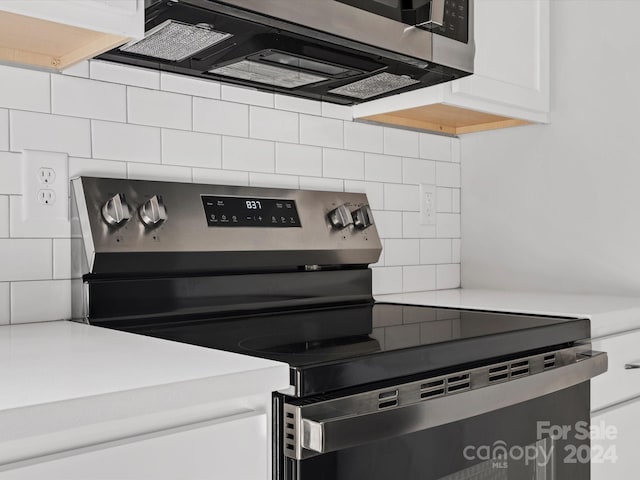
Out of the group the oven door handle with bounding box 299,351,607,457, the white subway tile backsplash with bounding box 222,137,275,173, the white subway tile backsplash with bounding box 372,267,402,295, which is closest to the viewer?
the oven door handle with bounding box 299,351,607,457

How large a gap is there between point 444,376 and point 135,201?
2.36 feet

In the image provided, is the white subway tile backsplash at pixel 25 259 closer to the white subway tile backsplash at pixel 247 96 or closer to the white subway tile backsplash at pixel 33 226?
the white subway tile backsplash at pixel 33 226

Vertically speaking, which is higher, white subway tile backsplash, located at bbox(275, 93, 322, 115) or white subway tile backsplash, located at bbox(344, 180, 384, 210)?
Answer: white subway tile backsplash, located at bbox(275, 93, 322, 115)

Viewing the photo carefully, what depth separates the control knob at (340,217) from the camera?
173cm

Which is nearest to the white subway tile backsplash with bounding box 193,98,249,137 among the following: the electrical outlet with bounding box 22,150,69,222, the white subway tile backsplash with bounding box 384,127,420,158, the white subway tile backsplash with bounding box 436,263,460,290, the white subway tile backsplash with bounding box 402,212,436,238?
the electrical outlet with bounding box 22,150,69,222

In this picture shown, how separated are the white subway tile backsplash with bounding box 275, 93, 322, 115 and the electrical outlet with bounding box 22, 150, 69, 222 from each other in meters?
0.59

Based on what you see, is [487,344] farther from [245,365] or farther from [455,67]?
[455,67]

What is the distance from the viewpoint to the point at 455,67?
160 centimetres

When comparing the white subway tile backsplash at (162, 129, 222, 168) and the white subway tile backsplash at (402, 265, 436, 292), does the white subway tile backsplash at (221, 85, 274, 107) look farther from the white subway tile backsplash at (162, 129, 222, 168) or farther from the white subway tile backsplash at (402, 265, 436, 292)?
the white subway tile backsplash at (402, 265, 436, 292)

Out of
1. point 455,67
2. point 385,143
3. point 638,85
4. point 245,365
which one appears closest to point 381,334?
point 245,365

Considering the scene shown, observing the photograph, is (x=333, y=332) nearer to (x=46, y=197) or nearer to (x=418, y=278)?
(x=46, y=197)

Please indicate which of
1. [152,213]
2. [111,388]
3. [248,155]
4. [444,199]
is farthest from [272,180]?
[111,388]

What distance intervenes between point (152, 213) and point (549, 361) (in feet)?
2.75

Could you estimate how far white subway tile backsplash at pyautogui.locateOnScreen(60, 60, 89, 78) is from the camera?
134 centimetres
